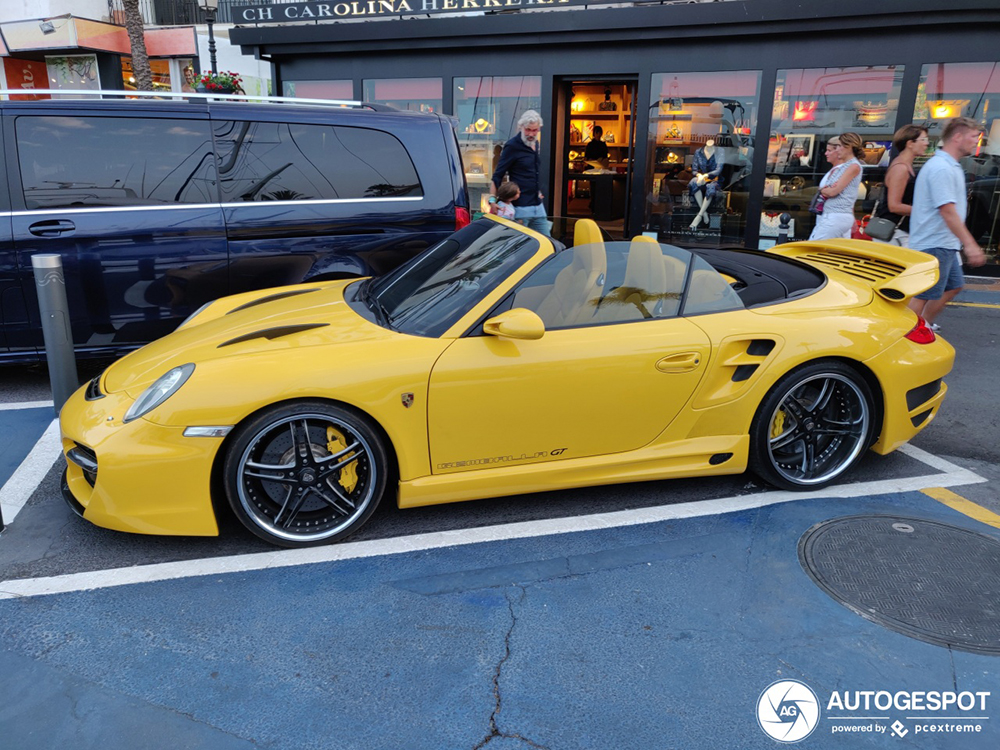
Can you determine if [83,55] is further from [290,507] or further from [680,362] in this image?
[680,362]

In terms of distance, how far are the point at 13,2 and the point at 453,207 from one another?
71.4ft

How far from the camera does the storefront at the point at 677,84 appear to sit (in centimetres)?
946

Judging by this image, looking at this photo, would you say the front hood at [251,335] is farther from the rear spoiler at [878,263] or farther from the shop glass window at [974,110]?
the shop glass window at [974,110]

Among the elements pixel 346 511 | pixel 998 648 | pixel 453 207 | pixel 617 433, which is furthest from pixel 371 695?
pixel 453 207

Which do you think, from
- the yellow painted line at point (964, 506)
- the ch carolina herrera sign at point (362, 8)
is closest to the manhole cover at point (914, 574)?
the yellow painted line at point (964, 506)

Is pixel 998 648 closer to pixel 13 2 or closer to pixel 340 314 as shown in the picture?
pixel 340 314

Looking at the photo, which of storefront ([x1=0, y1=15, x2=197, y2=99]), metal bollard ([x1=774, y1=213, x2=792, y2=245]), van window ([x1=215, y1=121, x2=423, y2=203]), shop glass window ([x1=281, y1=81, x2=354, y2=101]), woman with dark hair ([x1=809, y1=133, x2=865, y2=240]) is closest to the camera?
van window ([x1=215, y1=121, x2=423, y2=203])

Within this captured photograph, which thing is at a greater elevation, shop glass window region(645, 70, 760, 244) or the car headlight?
shop glass window region(645, 70, 760, 244)

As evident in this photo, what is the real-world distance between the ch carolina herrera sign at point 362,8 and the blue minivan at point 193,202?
6011mm

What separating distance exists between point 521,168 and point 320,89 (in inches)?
232

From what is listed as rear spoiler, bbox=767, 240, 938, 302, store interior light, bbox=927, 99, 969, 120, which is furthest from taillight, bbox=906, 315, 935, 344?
store interior light, bbox=927, 99, 969, 120

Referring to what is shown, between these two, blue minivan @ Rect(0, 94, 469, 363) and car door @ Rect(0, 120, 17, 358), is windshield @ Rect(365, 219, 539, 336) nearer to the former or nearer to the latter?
blue minivan @ Rect(0, 94, 469, 363)

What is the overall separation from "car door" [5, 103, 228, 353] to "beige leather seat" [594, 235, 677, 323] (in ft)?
9.64

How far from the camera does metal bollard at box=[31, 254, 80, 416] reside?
4453 millimetres
